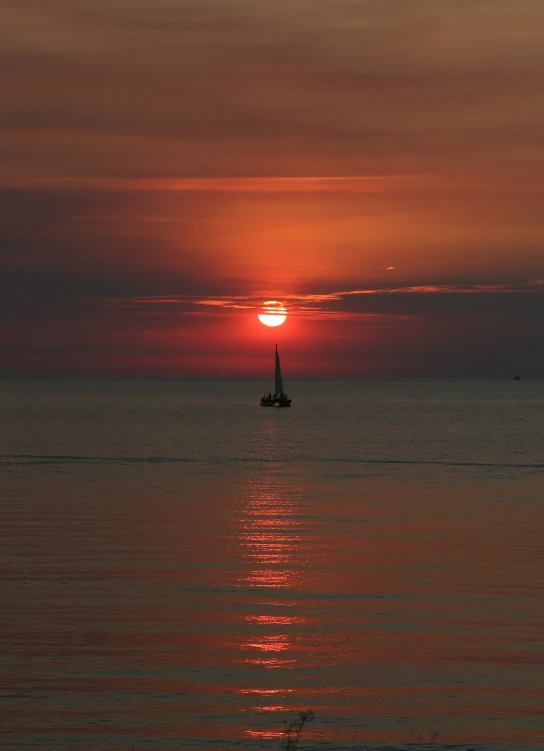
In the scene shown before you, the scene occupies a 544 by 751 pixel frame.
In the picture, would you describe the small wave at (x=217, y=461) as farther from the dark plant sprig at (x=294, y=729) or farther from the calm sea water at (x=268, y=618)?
the dark plant sprig at (x=294, y=729)

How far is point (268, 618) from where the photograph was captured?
83.9ft

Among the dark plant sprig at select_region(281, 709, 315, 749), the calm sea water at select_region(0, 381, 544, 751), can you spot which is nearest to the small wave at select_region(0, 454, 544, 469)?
the calm sea water at select_region(0, 381, 544, 751)

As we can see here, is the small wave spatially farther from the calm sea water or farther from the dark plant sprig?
the dark plant sprig

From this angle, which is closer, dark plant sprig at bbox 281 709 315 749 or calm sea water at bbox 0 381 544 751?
dark plant sprig at bbox 281 709 315 749

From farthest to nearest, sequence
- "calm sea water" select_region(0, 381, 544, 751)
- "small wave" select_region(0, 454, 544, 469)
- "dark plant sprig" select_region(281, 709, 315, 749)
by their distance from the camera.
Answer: "small wave" select_region(0, 454, 544, 469) → "calm sea water" select_region(0, 381, 544, 751) → "dark plant sprig" select_region(281, 709, 315, 749)

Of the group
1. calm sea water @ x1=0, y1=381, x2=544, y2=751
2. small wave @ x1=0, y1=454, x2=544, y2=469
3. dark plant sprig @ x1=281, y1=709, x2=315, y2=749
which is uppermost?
small wave @ x1=0, y1=454, x2=544, y2=469

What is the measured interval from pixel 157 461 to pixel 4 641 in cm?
6354

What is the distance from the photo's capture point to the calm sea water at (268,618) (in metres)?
18.0

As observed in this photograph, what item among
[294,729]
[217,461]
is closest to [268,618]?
[294,729]

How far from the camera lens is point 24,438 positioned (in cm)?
12075

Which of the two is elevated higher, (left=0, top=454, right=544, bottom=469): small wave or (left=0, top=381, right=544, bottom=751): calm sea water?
(left=0, top=454, right=544, bottom=469): small wave

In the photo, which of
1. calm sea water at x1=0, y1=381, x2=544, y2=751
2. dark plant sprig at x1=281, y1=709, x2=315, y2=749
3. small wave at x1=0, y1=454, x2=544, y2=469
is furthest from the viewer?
small wave at x1=0, y1=454, x2=544, y2=469

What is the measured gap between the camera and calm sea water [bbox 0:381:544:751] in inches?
707

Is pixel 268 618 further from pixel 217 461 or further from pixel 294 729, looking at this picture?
pixel 217 461
